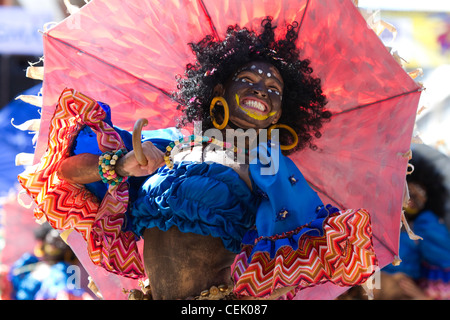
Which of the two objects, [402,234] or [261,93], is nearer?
[261,93]

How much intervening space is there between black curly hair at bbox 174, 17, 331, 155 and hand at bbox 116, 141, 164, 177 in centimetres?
60

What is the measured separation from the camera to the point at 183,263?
2268mm

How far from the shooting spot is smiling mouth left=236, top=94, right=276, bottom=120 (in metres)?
2.51

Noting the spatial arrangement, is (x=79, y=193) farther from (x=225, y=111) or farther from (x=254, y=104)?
(x=254, y=104)

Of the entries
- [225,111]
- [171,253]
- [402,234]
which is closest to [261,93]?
[225,111]

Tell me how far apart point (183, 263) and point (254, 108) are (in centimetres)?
75

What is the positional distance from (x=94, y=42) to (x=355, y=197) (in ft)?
4.87

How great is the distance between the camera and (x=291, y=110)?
2861 millimetres

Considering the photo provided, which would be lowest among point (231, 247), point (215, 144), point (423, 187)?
point (423, 187)

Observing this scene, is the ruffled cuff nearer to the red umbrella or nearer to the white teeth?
the red umbrella
